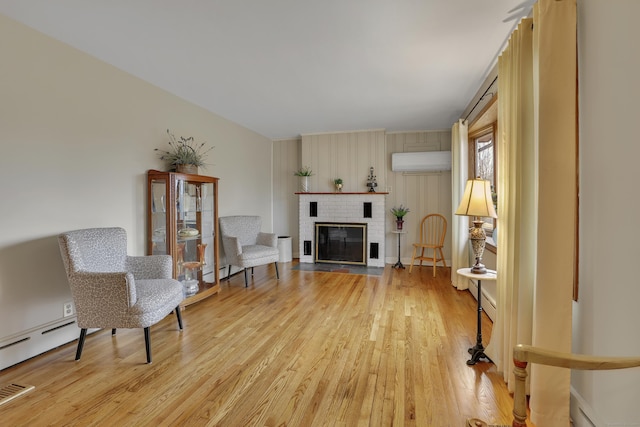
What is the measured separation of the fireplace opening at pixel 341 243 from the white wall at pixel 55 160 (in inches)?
124

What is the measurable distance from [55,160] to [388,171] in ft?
15.6

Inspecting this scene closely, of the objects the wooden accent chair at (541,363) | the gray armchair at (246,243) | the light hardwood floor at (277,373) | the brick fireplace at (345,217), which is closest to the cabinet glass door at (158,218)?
the light hardwood floor at (277,373)

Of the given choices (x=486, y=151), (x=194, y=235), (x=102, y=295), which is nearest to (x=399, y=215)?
(x=486, y=151)

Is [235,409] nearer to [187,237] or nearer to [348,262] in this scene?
[187,237]

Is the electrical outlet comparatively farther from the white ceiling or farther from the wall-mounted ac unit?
the wall-mounted ac unit

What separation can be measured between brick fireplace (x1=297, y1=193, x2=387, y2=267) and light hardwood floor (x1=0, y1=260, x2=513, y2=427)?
2166 mm

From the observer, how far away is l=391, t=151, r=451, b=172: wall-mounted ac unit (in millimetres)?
5312

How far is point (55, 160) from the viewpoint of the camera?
2.47m

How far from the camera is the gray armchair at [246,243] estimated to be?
13.9 ft

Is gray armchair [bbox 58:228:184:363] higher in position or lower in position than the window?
lower

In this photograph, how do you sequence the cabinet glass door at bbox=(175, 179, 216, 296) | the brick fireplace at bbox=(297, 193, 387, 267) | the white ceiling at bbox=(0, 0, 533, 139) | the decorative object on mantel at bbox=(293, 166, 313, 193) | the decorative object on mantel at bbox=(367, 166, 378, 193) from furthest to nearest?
1. the decorative object on mantel at bbox=(293, 166, 313, 193)
2. the decorative object on mantel at bbox=(367, 166, 378, 193)
3. the brick fireplace at bbox=(297, 193, 387, 267)
4. the cabinet glass door at bbox=(175, 179, 216, 296)
5. the white ceiling at bbox=(0, 0, 533, 139)

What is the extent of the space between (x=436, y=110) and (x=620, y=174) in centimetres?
345

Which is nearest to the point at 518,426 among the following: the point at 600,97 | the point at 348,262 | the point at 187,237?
the point at 600,97

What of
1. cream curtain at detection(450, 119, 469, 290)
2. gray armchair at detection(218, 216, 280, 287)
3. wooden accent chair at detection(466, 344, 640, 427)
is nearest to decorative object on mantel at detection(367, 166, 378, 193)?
cream curtain at detection(450, 119, 469, 290)
